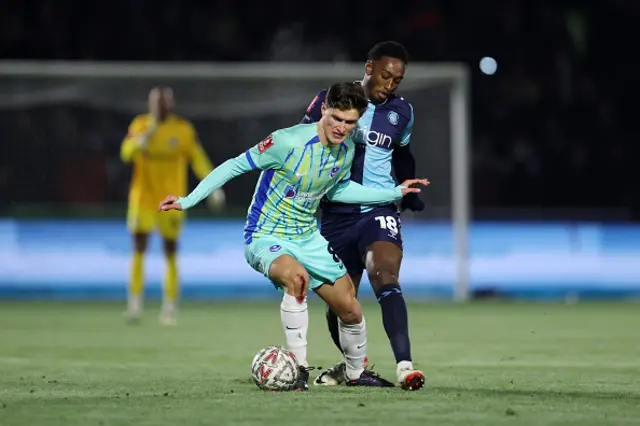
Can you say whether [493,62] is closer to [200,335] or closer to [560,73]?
[560,73]

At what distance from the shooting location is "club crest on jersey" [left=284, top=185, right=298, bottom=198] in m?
6.86

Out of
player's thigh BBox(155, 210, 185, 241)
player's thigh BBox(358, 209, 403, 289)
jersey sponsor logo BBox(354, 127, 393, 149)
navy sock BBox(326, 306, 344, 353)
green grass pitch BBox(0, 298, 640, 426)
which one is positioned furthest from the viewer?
player's thigh BBox(155, 210, 185, 241)

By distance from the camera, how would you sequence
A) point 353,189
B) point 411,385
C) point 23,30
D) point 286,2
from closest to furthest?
point 411,385 < point 353,189 < point 23,30 < point 286,2

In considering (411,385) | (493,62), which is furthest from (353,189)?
(493,62)

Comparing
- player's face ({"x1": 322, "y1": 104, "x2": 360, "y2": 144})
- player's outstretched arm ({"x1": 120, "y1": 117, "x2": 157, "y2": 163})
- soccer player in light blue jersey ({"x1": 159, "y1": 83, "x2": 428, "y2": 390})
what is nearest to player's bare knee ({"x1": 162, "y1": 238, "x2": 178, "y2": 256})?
player's outstretched arm ({"x1": 120, "y1": 117, "x2": 157, "y2": 163})

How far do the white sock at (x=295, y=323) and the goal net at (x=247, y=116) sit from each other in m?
8.92

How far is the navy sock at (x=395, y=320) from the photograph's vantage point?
21.9ft

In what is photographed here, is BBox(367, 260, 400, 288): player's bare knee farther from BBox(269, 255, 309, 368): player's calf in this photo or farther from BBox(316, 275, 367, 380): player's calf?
BBox(269, 255, 309, 368): player's calf

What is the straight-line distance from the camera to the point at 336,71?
15.5 meters

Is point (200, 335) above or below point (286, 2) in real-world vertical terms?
below

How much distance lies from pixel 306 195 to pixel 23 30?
13182 millimetres

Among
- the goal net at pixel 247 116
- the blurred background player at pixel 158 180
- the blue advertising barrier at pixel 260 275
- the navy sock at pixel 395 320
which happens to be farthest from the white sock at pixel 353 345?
the goal net at pixel 247 116

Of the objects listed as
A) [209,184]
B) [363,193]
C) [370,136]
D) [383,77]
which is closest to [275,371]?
[209,184]

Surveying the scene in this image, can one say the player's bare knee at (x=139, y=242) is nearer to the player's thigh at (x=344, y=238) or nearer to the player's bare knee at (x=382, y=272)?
the player's thigh at (x=344, y=238)
